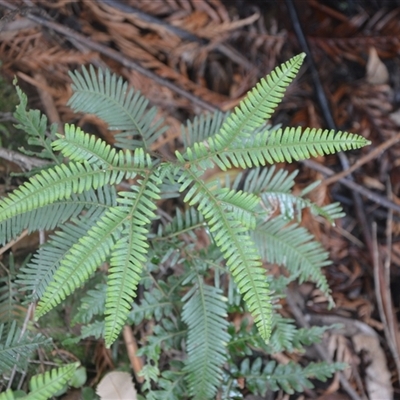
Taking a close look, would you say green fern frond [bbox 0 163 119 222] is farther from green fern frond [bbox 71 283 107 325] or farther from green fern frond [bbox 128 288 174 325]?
green fern frond [bbox 128 288 174 325]

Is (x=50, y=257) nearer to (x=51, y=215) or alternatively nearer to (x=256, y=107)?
(x=51, y=215)

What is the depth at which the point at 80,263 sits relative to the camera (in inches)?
61.6

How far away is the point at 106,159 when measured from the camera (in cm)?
167

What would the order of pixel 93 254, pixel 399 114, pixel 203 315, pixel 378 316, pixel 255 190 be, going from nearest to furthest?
1. pixel 93 254
2. pixel 203 315
3. pixel 255 190
4. pixel 378 316
5. pixel 399 114

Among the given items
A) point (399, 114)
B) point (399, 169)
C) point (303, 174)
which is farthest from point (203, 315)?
point (399, 114)

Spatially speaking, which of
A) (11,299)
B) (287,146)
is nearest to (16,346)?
(11,299)

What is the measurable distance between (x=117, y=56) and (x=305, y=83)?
123 centimetres

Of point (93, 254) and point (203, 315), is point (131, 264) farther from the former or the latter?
point (203, 315)

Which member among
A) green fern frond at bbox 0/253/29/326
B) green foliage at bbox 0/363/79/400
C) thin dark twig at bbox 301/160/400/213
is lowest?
green fern frond at bbox 0/253/29/326

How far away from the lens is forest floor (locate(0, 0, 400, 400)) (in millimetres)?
2734

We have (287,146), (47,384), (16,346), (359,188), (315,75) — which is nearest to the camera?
(47,384)

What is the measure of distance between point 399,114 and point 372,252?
0.94 m

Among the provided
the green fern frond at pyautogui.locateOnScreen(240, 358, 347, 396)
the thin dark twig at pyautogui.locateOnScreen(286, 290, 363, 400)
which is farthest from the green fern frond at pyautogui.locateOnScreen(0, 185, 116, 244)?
the thin dark twig at pyautogui.locateOnScreen(286, 290, 363, 400)

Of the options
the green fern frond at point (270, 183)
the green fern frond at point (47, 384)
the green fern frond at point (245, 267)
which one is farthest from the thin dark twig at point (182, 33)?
the green fern frond at point (47, 384)
